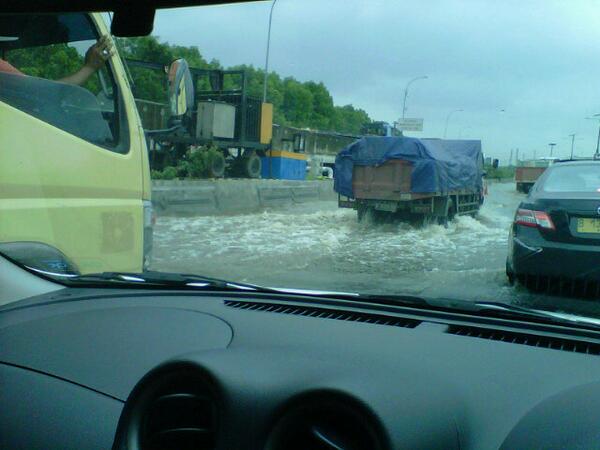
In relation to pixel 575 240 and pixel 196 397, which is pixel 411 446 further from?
pixel 575 240

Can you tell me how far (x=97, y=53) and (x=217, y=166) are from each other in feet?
45.0

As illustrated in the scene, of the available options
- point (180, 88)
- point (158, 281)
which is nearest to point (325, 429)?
point (158, 281)

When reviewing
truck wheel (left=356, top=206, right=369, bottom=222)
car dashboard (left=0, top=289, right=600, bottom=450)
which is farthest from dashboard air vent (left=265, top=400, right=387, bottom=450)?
truck wheel (left=356, top=206, right=369, bottom=222)

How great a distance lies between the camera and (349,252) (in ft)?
29.8

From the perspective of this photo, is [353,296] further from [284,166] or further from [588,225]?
[284,166]

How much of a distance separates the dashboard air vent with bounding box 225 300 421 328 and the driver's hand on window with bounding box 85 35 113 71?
2.07 meters

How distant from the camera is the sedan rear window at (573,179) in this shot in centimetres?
525

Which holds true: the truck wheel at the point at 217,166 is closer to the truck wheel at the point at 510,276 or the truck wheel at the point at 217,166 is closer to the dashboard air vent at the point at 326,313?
the truck wheel at the point at 510,276

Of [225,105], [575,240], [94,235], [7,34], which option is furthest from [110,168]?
[225,105]

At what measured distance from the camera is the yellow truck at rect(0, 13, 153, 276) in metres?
3.76

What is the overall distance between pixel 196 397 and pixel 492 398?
923mm

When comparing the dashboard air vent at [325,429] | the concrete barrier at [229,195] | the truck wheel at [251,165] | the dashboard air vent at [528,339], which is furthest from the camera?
the truck wheel at [251,165]

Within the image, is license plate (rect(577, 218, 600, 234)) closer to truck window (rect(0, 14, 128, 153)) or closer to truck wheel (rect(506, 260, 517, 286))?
Answer: truck wheel (rect(506, 260, 517, 286))

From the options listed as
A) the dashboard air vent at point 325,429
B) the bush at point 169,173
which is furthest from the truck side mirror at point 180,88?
the bush at point 169,173
